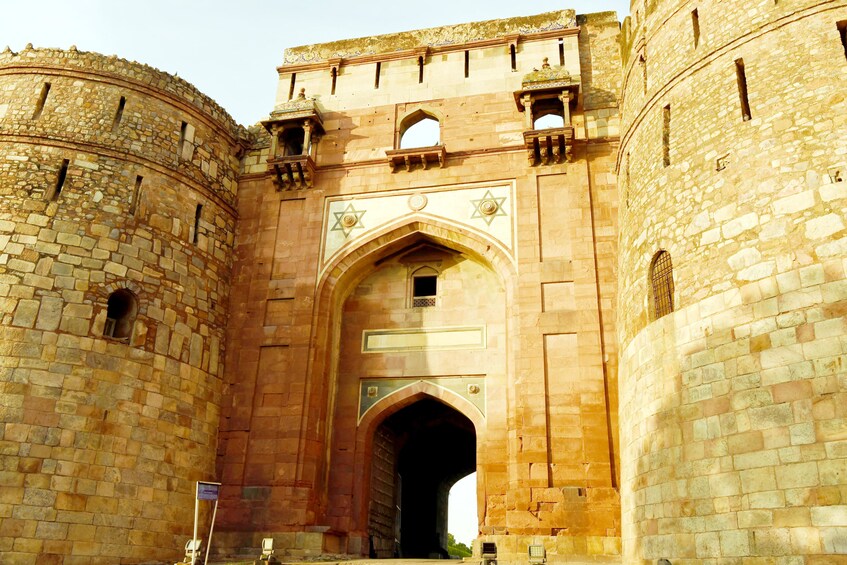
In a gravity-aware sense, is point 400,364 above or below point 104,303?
below

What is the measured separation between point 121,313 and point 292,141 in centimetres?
572

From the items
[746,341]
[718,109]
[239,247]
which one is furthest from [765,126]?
[239,247]

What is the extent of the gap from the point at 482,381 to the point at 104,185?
7.42 metres

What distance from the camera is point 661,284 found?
33.1 ft

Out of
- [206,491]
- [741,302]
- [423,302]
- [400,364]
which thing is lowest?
[206,491]

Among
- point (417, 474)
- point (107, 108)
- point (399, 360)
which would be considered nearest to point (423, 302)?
point (399, 360)

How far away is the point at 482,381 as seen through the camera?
44.1 ft

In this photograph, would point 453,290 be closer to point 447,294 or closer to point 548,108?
point 447,294

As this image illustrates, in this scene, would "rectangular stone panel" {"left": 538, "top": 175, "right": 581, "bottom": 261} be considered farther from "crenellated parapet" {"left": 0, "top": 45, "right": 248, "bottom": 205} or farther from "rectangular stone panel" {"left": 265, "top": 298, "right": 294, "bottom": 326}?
"crenellated parapet" {"left": 0, "top": 45, "right": 248, "bottom": 205}

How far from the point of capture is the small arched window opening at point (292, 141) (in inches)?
634

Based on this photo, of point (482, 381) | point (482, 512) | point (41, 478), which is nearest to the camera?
point (41, 478)

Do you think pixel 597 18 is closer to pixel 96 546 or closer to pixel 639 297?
pixel 639 297

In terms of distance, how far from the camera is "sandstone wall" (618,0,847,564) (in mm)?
7520

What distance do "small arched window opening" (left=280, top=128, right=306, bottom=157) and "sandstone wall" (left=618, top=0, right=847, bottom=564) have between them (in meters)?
7.78
